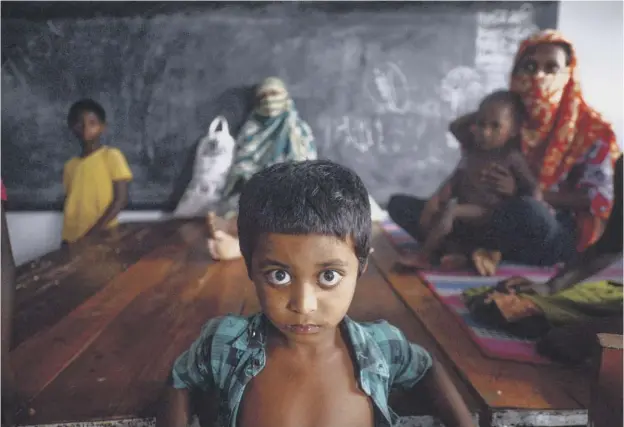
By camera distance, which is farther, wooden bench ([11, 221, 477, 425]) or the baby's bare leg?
the baby's bare leg

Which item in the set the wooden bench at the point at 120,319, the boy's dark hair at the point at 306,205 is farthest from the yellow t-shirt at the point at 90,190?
the boy's dark hair at the point at 306,205

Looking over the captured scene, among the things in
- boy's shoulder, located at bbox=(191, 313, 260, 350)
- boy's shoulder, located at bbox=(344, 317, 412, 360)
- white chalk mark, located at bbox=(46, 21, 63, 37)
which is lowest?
boy's shoulder, located at bbox=(344, 317, 412, 360)

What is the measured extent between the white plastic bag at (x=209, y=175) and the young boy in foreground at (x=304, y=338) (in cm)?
183

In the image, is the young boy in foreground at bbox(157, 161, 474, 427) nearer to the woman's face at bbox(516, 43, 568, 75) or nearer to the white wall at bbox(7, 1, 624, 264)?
the woman's face at bbox(516, 43, 568, 75)

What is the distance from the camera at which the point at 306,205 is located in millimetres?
568

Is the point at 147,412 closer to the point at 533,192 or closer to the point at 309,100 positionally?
the point at 533,192

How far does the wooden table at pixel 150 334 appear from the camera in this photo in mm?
782

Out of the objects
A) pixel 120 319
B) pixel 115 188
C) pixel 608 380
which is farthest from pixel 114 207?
pixel 608 380

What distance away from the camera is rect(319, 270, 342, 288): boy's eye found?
57 centimetres

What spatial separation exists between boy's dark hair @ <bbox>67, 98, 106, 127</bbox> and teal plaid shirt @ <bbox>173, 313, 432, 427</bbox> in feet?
7.03

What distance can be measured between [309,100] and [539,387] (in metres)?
2.09

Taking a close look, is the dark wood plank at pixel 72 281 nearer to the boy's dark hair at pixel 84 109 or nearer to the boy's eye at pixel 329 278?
the boy's eye at pixel 329 278

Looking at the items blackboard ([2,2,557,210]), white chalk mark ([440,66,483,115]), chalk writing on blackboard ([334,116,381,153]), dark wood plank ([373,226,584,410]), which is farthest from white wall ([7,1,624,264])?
dark wood plank ([373,226,584,410])

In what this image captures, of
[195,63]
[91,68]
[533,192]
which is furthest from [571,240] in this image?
[91,68]
